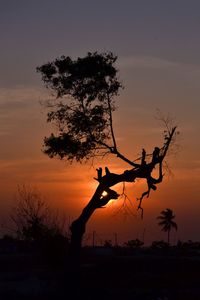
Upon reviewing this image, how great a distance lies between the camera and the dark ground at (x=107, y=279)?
127 ft

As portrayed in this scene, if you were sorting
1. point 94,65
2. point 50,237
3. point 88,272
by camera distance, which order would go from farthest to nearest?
point 88,272 < point 50,237 < point 94,65

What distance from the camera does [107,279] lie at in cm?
5056

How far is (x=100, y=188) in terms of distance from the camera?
125 ft

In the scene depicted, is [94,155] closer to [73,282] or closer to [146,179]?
[146,179]

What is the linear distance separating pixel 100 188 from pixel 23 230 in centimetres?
1328

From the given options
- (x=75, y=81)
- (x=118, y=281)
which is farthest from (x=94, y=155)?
(x=118, y=281)

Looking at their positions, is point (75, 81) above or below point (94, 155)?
above

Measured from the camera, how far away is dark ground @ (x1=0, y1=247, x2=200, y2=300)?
38.8m

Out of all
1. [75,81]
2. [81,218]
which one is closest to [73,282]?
[81,218]

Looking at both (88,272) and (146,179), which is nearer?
(146,179)

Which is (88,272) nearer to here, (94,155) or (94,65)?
(94,155)

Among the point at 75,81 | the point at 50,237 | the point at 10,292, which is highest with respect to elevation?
the point at 75,81

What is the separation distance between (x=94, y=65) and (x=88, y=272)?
2160 cm

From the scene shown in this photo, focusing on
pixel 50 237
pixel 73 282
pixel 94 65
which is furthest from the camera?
pixel 50 237
